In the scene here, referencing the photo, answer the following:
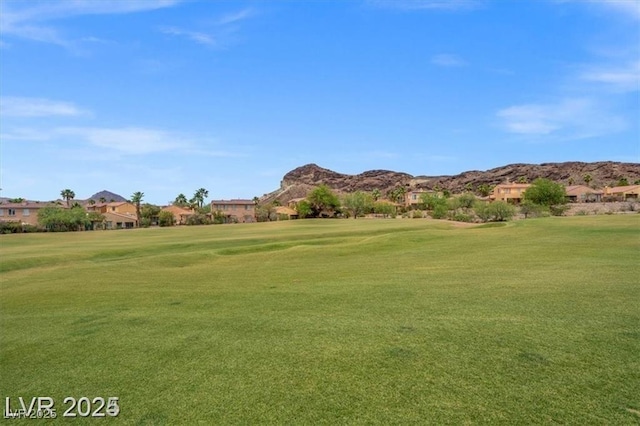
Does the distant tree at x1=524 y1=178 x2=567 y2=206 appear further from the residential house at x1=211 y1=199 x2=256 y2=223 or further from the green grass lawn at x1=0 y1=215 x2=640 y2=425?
the green grass lawn at x1=0 y1=215 x2=640 y2=425

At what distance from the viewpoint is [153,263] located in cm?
2111

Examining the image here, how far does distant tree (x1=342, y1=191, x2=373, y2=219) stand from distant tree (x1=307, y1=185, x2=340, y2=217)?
2488 millimetres

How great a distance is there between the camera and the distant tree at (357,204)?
9369cm

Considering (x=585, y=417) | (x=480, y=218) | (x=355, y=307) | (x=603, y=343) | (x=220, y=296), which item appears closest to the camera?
(x=585, y=417)

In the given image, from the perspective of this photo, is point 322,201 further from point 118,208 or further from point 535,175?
point 535,175

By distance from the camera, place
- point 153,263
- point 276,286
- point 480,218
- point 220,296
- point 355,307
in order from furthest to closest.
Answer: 1. point 480,218
2. point 153,263
3. point 276,286
4. point 220,296
5. point 355,307

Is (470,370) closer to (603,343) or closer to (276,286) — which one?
(603,343)

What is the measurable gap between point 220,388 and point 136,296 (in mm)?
8056

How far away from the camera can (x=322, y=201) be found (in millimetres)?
92000

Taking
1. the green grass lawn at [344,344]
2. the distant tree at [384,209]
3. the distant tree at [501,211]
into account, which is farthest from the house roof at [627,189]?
the green grass lawn at [344,344]

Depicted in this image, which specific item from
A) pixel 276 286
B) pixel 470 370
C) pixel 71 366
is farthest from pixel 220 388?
pixel 276 286

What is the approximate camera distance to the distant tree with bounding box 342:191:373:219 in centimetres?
9369

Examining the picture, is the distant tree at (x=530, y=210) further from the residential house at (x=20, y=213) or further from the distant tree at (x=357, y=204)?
the residential house at (x=20, y=213)

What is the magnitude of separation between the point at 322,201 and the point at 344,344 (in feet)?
278
